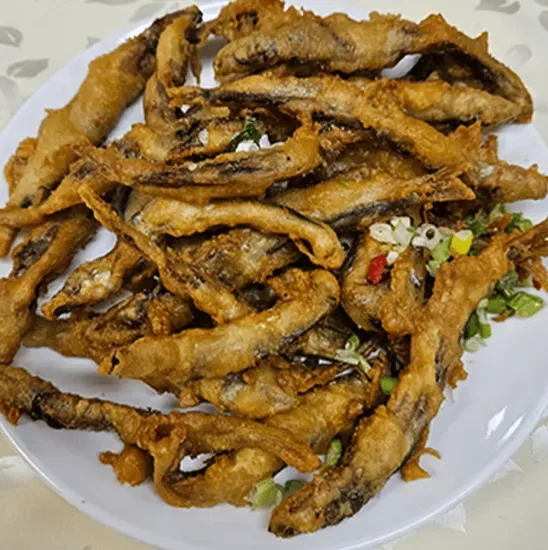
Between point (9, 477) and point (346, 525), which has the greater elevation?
point (346, 525)

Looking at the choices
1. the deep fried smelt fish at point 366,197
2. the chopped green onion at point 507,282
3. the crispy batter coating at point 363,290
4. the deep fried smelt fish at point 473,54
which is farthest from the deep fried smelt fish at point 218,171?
the chopped green onion at point 507,282

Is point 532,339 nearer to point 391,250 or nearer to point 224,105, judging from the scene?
point 391,250

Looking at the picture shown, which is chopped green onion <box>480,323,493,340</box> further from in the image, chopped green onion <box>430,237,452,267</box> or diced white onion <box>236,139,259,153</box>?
diced white onion <box>236,139,259,153</box>

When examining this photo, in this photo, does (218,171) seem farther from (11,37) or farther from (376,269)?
(11,37)

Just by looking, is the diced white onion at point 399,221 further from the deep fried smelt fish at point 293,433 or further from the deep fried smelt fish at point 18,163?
the deep fried smelt fish at point 18,163

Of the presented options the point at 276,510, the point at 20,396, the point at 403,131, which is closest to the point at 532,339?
the point at 403,131

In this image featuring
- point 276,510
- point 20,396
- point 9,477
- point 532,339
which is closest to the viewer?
point 276,510

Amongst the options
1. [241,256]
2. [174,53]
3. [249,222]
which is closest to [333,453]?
[241,256]
